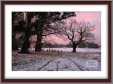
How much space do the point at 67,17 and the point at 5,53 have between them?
42 cm

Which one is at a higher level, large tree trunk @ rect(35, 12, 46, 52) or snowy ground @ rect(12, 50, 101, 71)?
large tree trunk @ rect(35, 12, 46, 52)

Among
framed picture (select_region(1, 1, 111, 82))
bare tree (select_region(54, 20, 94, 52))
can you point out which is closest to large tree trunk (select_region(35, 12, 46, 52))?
framed picture (select_region(1, 1, 111, 82))

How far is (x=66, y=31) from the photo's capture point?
128 centimetres

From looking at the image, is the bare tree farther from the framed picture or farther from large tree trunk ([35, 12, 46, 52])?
large tree trunk ([35, 12, 46, 52])

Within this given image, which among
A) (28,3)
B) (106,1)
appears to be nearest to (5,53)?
(28,3)

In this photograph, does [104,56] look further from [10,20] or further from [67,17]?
[10,20]

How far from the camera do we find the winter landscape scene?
1271 millimetres

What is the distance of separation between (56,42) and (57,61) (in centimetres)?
11

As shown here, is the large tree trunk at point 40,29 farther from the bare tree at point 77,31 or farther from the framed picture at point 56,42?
the bare tree at point 77,31

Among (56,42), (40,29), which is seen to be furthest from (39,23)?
(56,42)

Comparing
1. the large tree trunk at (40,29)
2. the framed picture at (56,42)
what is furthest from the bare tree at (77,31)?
the large tree trunk at (40,29)

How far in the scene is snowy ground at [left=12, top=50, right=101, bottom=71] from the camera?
4.17 ft

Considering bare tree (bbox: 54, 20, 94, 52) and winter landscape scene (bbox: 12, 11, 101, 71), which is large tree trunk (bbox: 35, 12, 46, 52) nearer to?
winter landscape scene (bbox: 12, 11, 101, 71)

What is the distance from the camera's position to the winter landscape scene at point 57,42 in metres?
1.27
